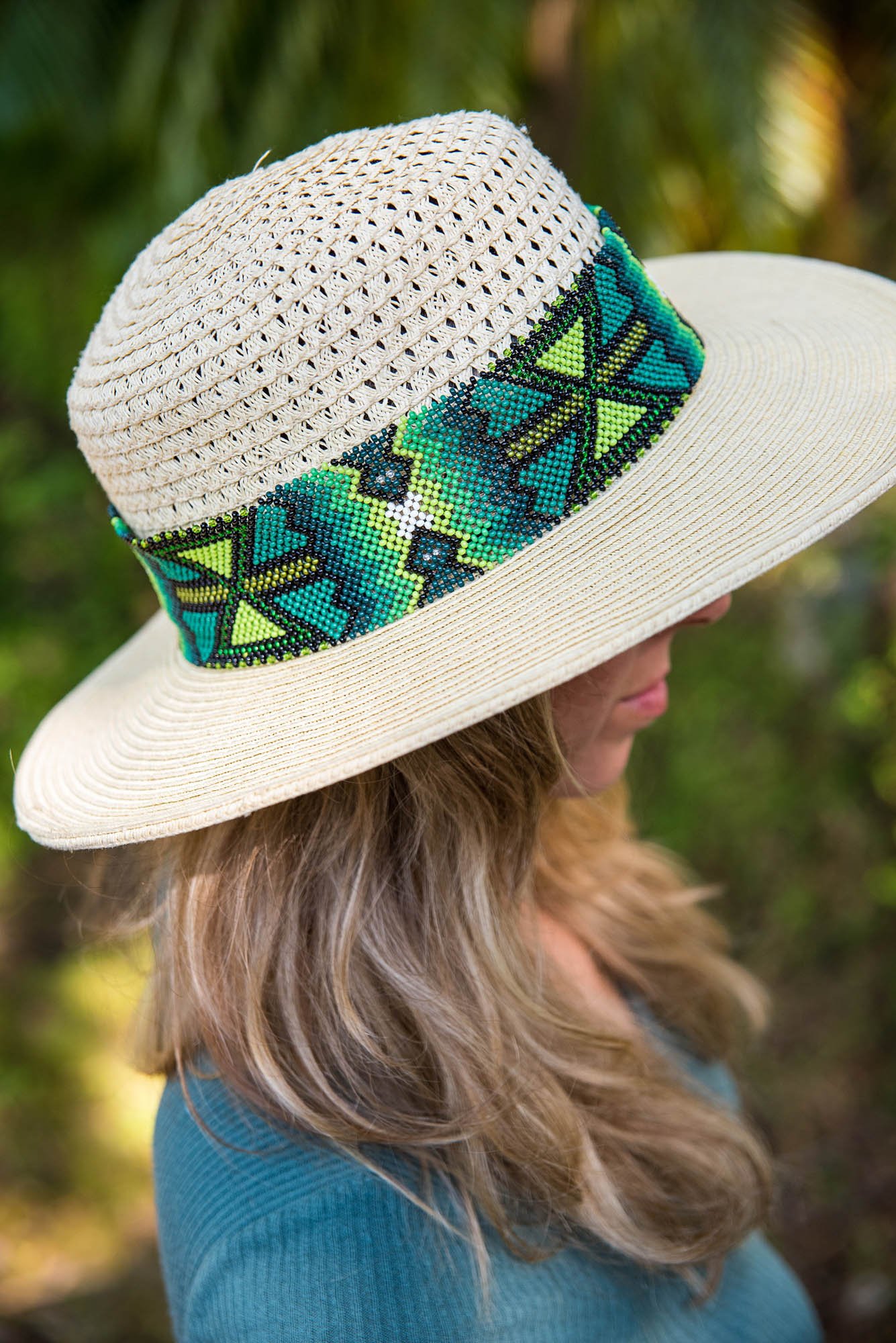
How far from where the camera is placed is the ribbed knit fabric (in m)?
1.18

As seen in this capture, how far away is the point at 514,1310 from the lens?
1.26m

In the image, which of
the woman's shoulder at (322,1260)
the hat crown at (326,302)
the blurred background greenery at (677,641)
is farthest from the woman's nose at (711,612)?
the blurred background greenery at (677,641)

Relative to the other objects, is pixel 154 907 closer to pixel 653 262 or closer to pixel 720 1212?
pixel 720 1212

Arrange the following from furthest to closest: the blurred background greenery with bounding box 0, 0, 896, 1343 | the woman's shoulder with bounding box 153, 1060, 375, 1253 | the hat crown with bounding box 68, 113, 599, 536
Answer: the blurred background greenery with bounding box 0, 0, 896, 1343 → the woman's shoulder with bounding box 153, 1060, 375, 1253 → the hat crown with bounding box 68, 113, 599, 536

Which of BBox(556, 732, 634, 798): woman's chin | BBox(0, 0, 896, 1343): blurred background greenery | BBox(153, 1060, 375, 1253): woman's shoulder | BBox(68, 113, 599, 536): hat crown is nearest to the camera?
BBox(68, 113, 599, 536): hat crown

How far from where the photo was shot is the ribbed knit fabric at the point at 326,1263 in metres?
1.18

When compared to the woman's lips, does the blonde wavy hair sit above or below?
below

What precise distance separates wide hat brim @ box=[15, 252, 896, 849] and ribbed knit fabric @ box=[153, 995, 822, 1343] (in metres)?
→ 0.49

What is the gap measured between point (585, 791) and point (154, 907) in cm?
73

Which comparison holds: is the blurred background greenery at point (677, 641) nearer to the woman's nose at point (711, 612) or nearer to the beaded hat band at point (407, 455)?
the woman's nose at point (711, 612)

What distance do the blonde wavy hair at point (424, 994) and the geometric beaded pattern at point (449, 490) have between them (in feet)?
0.74

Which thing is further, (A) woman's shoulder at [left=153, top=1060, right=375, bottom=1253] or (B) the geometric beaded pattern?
(A) woman's shoulder at [left=153, top=1060, right=375, bottom=1253]

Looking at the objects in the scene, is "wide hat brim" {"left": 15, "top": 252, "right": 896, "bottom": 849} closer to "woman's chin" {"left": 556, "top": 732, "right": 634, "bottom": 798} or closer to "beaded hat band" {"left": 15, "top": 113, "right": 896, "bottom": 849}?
"beaded hat band" {"left": 15, "top": 113, "right": 896, "bottom": 849}

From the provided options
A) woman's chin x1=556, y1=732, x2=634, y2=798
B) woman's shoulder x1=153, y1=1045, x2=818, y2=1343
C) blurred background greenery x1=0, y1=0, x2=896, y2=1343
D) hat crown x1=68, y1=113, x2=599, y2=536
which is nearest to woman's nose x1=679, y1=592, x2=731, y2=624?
woman's chin x1=556, y1=732, x2=634, y2=798
